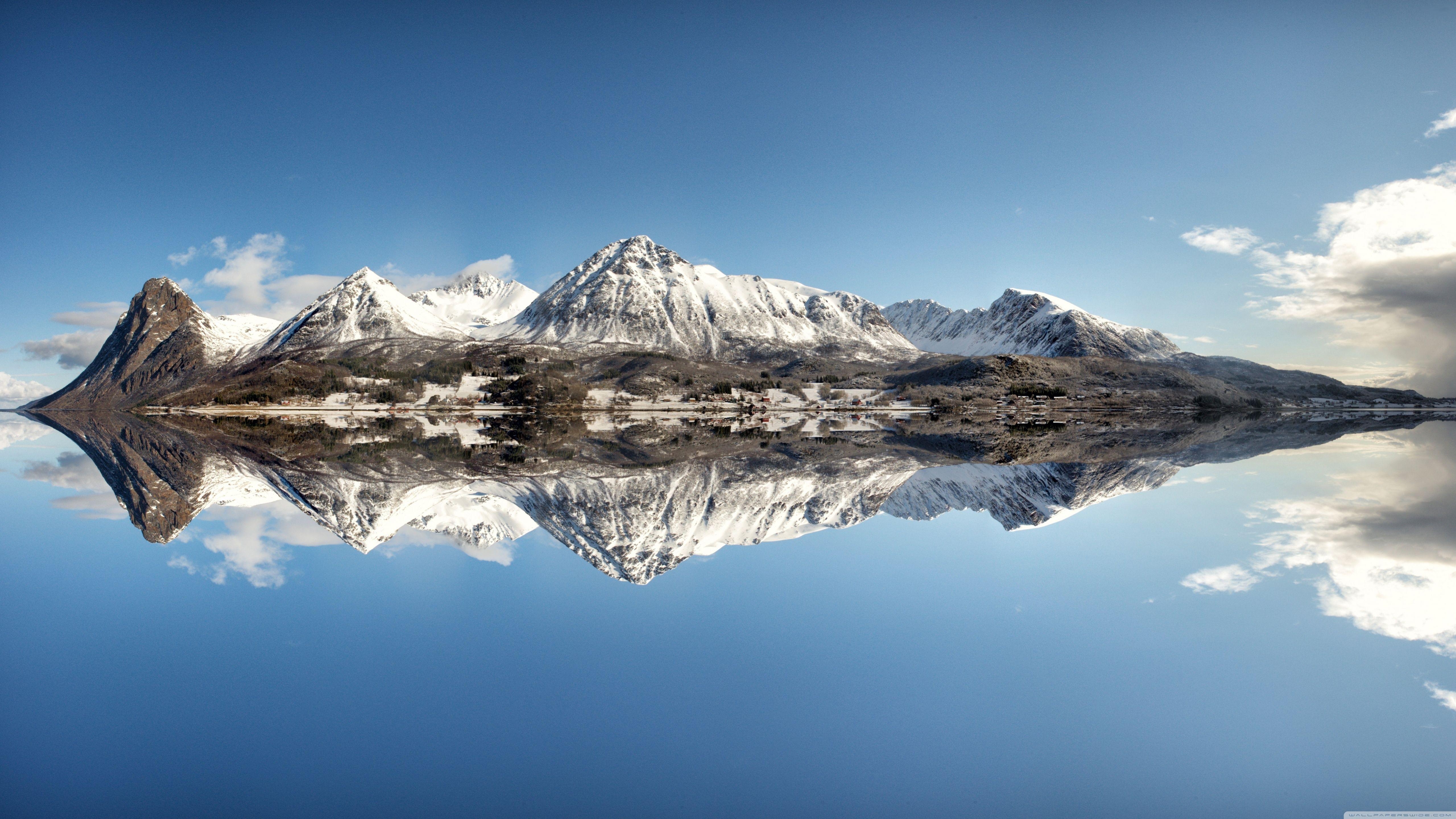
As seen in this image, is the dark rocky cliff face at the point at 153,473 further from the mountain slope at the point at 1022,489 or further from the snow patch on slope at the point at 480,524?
the mountain slope at the point at 1022,489

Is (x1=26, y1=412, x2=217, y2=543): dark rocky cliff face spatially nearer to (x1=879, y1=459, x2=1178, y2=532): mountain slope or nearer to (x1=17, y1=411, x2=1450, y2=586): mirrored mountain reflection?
(x1=17, y1=411, x2=1450, y2=586): mirrored mountain reflection

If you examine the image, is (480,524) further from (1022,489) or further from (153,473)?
(153,473)

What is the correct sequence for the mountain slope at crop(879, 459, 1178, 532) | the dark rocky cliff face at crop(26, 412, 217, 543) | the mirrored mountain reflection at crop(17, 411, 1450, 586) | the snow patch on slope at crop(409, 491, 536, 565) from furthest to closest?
the mountain slope at crop(879, 459, 1178, 532)
the dark rocky cliff face at crop(26, 412, 217, 543)
the mirrored mountain reflection at crop(17, 411, 1450, 586)
the snow patch on slope at crop(409, 491, 536, 565)

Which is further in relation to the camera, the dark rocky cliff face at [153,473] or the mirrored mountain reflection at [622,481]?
the dark rocky cliff face at [153,473]

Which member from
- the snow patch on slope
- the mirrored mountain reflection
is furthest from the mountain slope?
the snow patch on slope

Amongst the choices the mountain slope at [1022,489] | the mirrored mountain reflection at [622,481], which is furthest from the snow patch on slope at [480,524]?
the mountain slope at [1022,489]

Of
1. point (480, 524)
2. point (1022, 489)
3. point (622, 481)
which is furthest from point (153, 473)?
point (1022, 489)

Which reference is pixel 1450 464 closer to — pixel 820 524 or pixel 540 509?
pixel 820 524

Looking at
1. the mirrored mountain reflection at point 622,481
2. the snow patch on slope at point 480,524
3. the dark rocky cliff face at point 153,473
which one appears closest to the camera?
the snow patch on slope at point 480,524

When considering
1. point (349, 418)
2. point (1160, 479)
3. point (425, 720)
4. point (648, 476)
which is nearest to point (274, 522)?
point (425, 720)
